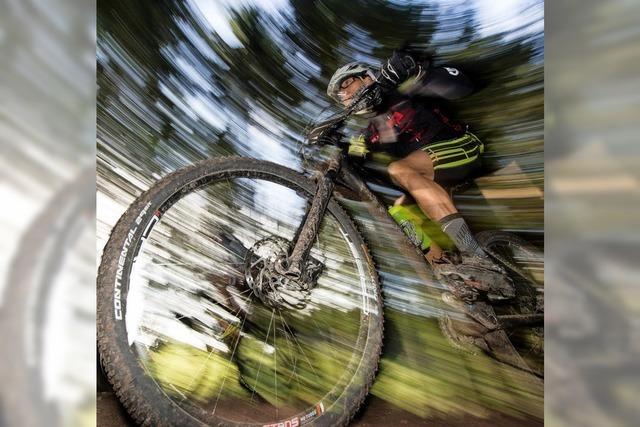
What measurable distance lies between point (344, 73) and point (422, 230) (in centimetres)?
56

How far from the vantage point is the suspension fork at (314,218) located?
1476 millimetres

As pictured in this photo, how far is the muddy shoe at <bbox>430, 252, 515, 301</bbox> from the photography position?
1564 mm

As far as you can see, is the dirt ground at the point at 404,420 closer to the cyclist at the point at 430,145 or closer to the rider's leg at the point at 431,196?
the cyclist at the point at 430,145

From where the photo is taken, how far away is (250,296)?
149cm

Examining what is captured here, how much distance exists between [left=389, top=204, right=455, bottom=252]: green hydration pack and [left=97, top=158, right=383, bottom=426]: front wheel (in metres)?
0.16

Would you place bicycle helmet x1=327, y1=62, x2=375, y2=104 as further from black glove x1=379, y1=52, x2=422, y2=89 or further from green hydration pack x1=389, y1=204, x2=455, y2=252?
green hydration pack x1=389, y1=204, x2=455, y2=252

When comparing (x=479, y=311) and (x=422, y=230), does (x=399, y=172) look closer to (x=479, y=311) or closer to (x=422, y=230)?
(x=422, y=230)

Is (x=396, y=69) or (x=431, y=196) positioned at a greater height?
(x=396, y=69)

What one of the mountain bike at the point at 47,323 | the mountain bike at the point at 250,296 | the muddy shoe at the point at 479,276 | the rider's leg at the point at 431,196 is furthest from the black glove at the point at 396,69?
the mountain bike at the point at 47,323

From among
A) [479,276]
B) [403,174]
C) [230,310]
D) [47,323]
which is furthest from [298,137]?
[47,323]

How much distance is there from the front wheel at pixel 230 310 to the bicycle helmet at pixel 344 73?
0.98ft

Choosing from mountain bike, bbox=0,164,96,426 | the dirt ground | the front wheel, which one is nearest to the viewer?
the front wheel

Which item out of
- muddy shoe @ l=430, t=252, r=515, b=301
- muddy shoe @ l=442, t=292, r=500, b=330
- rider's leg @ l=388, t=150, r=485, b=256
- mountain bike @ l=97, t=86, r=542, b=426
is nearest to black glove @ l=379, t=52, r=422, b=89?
mountain bike @ l=97, t=86, r=542, b=426

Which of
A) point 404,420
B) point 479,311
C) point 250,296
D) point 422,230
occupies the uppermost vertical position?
point 422,230
